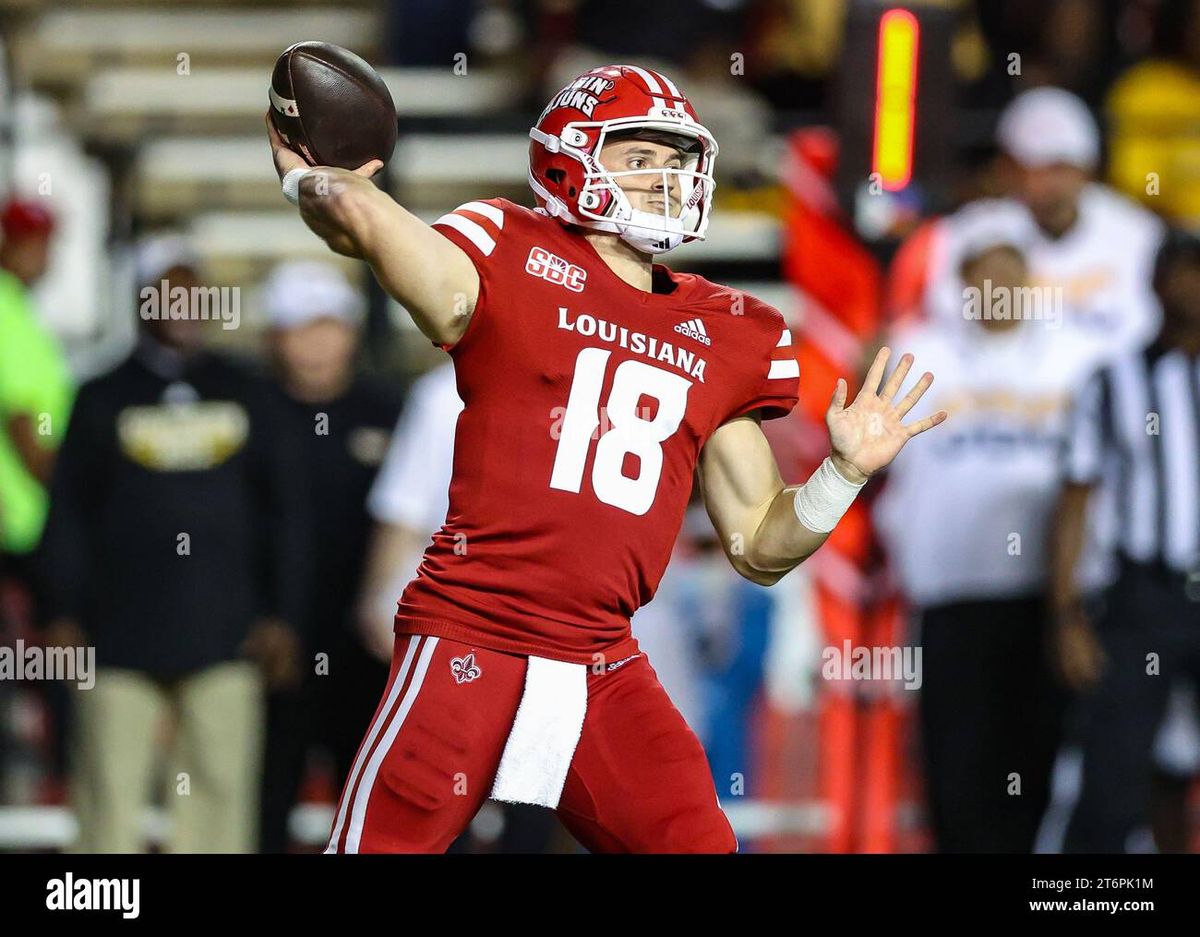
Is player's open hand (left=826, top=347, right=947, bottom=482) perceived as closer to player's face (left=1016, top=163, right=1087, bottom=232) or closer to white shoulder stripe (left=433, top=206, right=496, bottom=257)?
white shoulder stripe (left=433, top=206, right=496, bottom=257)

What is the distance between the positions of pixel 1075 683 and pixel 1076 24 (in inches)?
126

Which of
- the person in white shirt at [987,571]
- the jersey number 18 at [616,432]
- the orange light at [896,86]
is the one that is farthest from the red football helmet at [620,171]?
the person in white shirt at [987,571]

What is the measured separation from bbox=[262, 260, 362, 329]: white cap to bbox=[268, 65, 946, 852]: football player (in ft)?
8.37

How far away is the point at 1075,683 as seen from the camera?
21.9 ft

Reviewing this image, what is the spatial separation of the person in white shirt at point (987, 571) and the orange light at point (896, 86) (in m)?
0.61

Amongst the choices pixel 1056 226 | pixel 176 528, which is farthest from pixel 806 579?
pixel 176 528

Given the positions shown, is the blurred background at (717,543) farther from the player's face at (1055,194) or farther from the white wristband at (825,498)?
the white wristband at (825,498)

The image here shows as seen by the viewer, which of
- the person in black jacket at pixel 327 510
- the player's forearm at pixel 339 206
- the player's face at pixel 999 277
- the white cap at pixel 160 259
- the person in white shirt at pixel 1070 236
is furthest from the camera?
the person in white shirt at pixel 1070 236

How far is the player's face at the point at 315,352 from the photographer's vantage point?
6.75 meters

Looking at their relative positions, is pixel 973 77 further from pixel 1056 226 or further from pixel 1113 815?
pixel 1113 815

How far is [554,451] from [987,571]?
3.07 metres

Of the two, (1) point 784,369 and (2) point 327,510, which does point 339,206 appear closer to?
(1) point 784,369

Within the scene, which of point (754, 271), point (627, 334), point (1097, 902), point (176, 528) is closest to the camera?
point (627, 334)

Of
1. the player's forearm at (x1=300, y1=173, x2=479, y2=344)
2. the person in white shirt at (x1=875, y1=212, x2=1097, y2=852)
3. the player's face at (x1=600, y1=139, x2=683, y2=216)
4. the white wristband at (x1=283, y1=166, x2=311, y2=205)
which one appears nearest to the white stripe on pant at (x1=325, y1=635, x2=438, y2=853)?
the player's forearm at (x1=300, y1=173, x2=479, y2=344)
